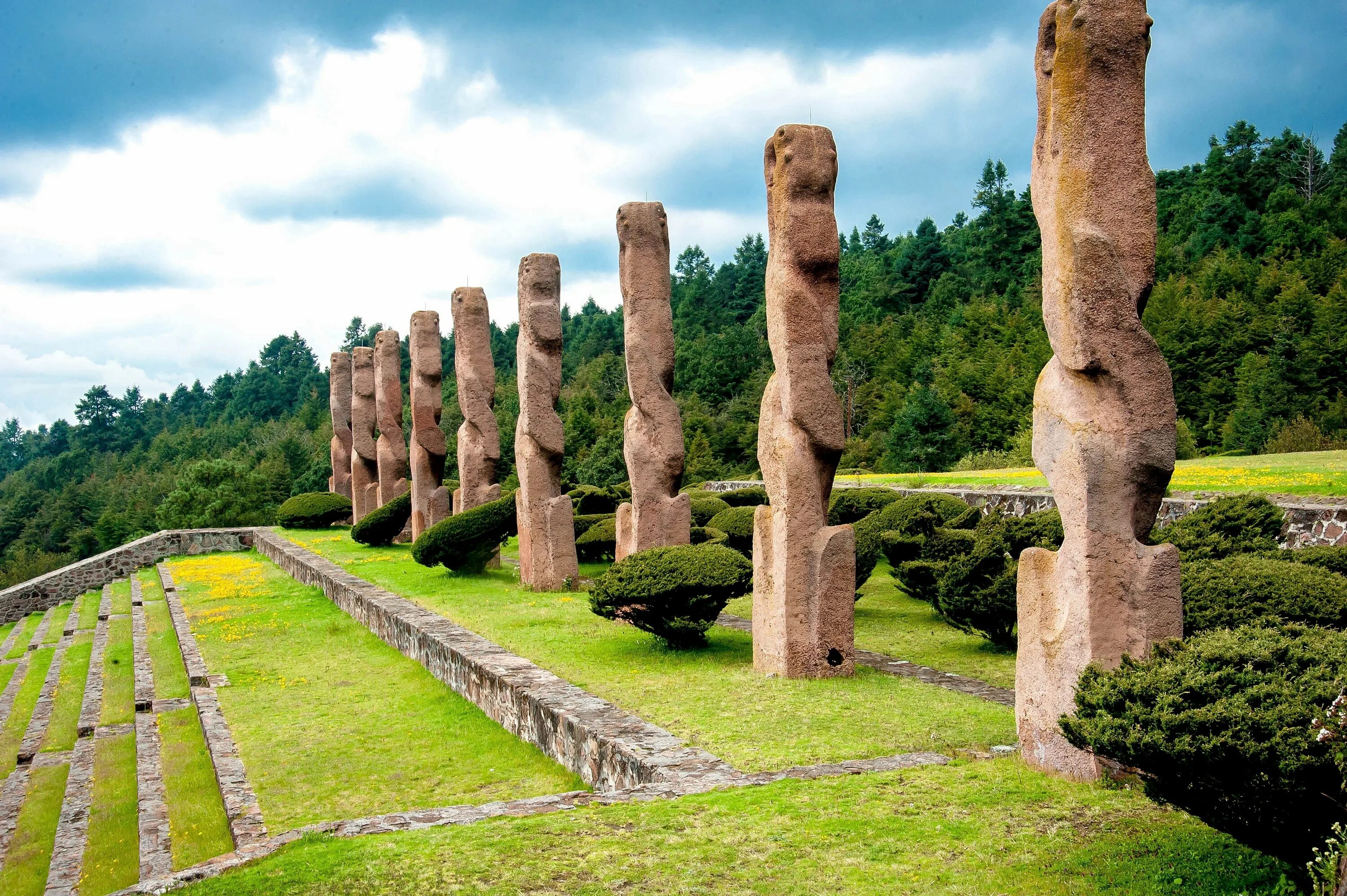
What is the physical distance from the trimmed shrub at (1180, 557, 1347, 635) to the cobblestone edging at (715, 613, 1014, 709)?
1.38 m

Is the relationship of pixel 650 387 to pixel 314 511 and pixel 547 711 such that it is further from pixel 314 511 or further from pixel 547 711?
pixel 314 511

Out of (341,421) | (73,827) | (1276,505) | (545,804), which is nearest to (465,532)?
(73,827)

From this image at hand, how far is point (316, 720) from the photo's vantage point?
9008 mm

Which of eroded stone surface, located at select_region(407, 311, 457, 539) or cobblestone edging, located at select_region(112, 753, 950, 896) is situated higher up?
eroded stone surface, located at select_region(407, 311, 457, 539)

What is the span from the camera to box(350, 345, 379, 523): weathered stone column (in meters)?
25.7

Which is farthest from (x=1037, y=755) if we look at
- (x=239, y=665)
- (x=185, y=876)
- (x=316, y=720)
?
(x=239, y=665)

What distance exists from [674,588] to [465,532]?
6689mm

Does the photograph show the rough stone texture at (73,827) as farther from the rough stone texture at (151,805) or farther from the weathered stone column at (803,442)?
the weathered stone column at (803,442)

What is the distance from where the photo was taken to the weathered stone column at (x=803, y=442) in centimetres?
811

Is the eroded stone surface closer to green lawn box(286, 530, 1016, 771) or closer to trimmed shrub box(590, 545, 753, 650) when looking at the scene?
green lawn box(286, 530, 1016, 771)

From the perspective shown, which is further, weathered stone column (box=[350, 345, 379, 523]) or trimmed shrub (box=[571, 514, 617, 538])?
weathered stone column (box=[350, 345, 379, 523])

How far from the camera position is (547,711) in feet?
23.9

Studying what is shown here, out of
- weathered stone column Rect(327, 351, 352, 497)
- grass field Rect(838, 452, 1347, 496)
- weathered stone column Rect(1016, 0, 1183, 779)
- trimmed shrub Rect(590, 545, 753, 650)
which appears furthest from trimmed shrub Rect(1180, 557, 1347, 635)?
weathered stone column Rect(327, 351, 352, 497)

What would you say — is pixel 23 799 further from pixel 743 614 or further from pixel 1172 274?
pixel 1172 274
